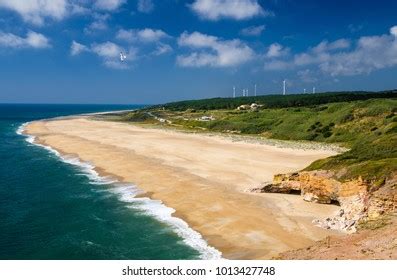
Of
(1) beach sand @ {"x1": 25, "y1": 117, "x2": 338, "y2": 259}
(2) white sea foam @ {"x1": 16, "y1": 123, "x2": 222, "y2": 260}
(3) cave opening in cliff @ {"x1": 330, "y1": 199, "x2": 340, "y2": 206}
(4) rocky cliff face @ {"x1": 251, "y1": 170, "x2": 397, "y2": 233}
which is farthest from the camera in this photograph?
(3) cave opening in cliff @ {"x1": 330, "y1": 199, "x2": 340, "y2": 206}

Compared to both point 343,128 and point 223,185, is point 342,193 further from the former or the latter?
point 343,128

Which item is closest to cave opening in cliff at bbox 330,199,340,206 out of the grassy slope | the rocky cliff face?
the rocky cliff face

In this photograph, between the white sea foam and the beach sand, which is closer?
the white sea foam

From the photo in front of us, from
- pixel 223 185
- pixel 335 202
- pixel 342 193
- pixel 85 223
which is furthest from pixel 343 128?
pixel 85 223

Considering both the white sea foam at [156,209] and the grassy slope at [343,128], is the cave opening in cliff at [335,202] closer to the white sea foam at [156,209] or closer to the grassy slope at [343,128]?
the grassy slope at [343,128]

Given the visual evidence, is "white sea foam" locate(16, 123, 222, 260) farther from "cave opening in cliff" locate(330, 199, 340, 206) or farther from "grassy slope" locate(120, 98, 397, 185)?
"grassy slope" locate(120, 98, 397, 185)
